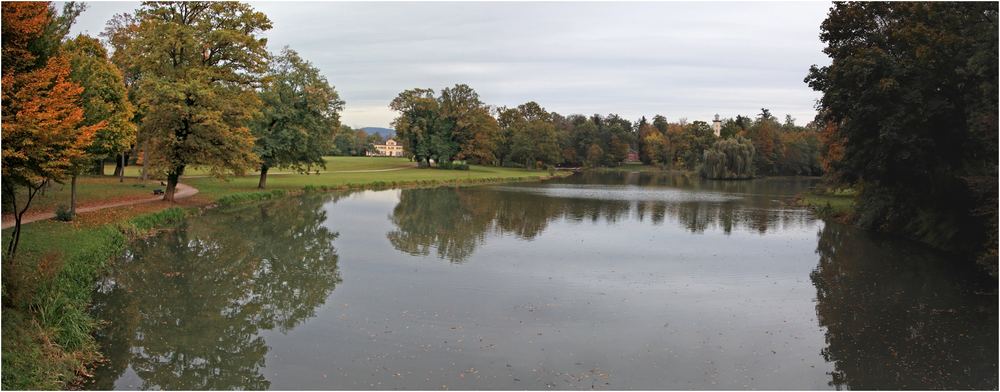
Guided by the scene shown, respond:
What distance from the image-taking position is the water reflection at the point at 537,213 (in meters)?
28.2

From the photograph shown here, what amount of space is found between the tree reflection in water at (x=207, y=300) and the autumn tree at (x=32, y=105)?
11.2 feet

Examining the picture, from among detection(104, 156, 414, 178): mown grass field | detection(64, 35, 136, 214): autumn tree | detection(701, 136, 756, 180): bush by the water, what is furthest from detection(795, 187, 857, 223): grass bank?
detection(104, 156, 414, 178): mown grass field

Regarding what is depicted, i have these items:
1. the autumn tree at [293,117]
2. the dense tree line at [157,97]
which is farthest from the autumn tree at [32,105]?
the autumn tree at [293,117]

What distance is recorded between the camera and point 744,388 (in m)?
11.0

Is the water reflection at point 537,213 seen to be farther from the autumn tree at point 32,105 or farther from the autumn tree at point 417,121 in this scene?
the autumn tree at point 417,121

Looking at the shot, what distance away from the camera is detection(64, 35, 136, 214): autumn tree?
18938 mm

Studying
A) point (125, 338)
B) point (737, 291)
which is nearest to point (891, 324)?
point (737, 291)

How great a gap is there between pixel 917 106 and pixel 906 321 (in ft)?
37.0

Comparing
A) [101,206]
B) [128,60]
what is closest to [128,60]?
[128,60]

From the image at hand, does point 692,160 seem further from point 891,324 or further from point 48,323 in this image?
point 48,323

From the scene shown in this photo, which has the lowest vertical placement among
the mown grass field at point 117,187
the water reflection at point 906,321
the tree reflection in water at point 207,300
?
the tree reflection in water at point 207,300

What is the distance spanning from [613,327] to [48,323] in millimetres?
10457

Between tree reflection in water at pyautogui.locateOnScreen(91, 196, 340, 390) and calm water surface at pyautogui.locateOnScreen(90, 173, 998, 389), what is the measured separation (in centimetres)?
6

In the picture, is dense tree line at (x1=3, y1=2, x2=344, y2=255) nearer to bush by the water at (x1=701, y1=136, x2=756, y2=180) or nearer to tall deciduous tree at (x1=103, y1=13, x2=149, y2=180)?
tall deciduous tree at (x1=103, y1=13, x2=149, y2=180)
